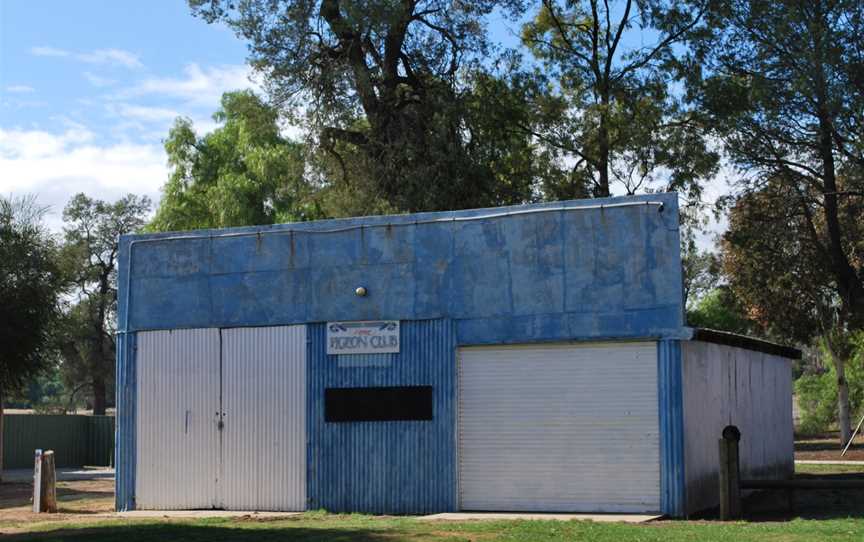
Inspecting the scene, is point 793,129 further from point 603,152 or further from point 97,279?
point 97,279

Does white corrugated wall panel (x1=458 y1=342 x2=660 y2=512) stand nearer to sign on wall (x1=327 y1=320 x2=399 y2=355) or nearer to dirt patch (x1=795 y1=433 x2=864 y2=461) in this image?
sign on wall (x1=327 y1=320 x2=399 y2=355)

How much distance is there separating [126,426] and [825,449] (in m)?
28.3

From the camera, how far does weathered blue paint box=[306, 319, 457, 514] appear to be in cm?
1995

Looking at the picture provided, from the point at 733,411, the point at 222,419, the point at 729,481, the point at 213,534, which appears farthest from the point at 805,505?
the point at 213,534

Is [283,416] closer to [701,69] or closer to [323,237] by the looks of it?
[323,237]

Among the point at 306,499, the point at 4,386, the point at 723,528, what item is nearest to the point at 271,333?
the point at 306,499

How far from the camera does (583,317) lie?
63.0 ft

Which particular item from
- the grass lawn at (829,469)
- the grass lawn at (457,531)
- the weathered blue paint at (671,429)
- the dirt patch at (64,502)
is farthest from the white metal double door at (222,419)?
the grass lawn at (829,469)

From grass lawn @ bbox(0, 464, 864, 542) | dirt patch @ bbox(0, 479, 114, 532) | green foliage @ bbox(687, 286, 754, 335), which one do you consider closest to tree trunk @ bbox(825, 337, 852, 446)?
green foliage @ bbox(687, 286, 754, 335)

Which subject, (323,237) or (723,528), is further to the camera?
(323,237)

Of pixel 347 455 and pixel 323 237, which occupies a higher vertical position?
pixel 323 237

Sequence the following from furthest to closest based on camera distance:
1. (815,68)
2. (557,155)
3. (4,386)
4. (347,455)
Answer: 1. (557,155)
2. (4,386)
3. (815,68)
4. (347,455)

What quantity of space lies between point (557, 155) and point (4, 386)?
59.0 feet

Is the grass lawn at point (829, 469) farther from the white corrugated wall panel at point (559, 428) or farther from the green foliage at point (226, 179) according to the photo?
the green foliage at point (226, 179)
